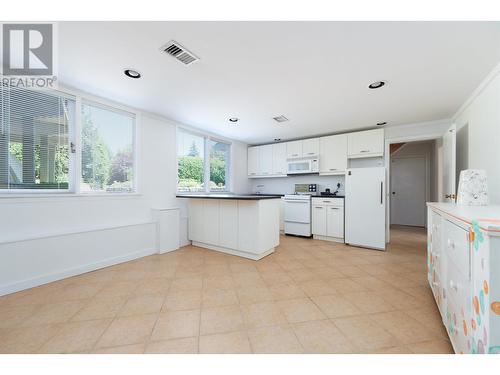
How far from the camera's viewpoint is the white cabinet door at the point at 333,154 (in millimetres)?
4277

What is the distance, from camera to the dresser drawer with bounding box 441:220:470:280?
1030 millimetres

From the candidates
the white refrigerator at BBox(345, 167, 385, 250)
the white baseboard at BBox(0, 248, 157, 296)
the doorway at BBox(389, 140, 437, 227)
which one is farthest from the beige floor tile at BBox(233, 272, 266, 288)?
the doorway at BBox(389, 140, 437, 227)

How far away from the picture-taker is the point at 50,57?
1.93 metres

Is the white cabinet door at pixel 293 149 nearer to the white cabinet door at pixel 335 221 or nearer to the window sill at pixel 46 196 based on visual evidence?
the white cabinet door at pixel 335 221

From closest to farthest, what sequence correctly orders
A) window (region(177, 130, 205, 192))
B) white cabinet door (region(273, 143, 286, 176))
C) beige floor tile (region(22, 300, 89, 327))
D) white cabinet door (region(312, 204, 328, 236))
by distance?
A: beige floor tile (region(22, 300, 89, 327))
window (region(177, 130, 205, 192))
white cabinet door (region(312, 204, 328, 236))
white cabinet door (region(273, 143, 286, 176))

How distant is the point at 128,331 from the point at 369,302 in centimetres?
209

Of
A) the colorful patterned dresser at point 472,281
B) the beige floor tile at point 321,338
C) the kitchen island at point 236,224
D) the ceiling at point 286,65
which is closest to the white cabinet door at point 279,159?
the ceiling at point 286,65

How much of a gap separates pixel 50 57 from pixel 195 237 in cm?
307

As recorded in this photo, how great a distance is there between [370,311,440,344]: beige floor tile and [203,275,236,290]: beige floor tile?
140 cm

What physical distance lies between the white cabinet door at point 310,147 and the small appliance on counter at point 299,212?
760mm

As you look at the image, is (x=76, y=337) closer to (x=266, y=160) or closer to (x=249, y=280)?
(x=249, y=280)

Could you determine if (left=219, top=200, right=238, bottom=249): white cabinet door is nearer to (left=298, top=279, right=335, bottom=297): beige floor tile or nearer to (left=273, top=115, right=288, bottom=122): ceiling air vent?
(left=298, top=279, right=335, bottom=297): beige floor tile

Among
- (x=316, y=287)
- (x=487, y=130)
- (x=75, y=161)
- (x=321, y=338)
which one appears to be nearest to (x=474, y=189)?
(x=487, y=130)
